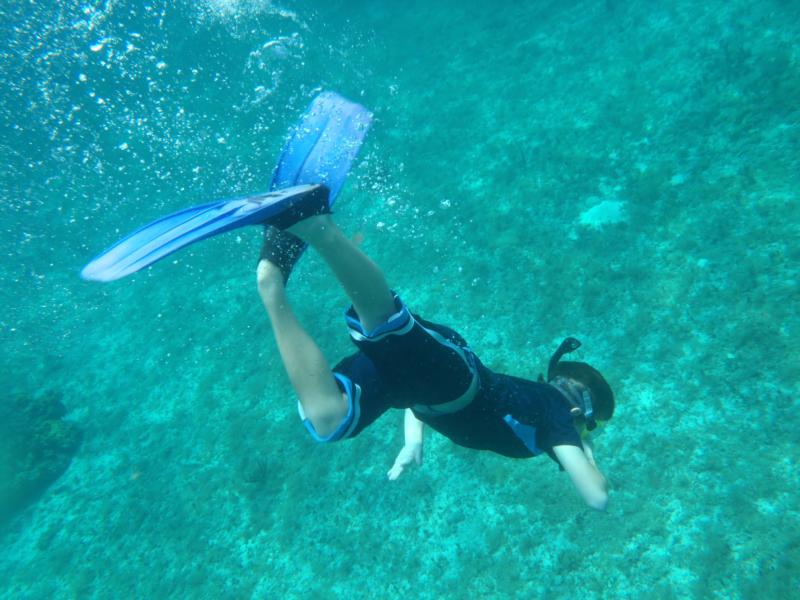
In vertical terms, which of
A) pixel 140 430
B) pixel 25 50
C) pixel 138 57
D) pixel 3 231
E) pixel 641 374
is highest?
pixel 25 50

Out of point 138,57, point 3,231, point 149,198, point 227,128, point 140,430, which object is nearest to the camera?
point 140,430

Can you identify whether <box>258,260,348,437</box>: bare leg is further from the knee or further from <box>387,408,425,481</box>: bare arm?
<box>387,408,425,481</box>: bare arm

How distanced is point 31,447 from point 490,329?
7.97 meters

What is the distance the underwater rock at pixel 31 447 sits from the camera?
23.3 ft

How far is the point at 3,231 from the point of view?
13414mm

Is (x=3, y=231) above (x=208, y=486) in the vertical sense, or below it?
above

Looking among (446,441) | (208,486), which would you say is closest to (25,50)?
(208,486)

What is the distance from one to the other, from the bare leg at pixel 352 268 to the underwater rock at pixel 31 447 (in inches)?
307

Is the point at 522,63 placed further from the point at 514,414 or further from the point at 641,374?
the point at 514,414

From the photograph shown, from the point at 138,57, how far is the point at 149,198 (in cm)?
670

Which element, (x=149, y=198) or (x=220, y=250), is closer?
(x=220, y=250)

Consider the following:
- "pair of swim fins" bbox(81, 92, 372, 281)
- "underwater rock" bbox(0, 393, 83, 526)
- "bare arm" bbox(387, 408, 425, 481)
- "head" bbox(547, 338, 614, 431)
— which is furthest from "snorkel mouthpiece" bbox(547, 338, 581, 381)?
"underwater rock" bbox(0, 393, 83, 526)

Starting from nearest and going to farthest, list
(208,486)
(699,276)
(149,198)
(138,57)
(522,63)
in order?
(699,276), (208,486), (522,63), (149,198), (138,57)

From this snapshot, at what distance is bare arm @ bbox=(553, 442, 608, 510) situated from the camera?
8.00 ft
